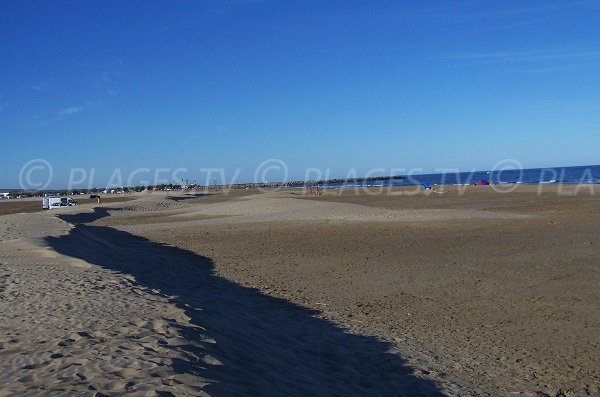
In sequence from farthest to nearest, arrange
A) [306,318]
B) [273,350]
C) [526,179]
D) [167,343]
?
[526,179]
[306,318]
[273,350]
[167,343]

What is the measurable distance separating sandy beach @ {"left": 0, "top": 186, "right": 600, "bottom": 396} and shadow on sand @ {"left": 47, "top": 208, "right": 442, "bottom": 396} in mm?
31

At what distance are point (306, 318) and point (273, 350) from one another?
2510mm

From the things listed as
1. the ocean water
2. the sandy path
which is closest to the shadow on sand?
the sandy path

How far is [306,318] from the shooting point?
960 cm

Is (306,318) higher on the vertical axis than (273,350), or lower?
lower

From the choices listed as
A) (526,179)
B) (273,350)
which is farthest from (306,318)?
(526,179)

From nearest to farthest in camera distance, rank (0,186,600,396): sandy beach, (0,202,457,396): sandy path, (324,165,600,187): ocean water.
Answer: (0,202,457,396): sandy path → (0,186,600,396): sandy beach → (324,165,600,187): ocean water

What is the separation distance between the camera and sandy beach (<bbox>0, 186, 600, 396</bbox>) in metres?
5.56

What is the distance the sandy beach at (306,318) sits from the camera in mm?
5562

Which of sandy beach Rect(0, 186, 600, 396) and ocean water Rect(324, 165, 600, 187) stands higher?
ocean water Rect(324, 165, 600, 187)

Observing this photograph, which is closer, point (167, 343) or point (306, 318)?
point (167, 343)

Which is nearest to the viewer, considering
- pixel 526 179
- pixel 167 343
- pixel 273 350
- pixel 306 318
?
pixel 167 343

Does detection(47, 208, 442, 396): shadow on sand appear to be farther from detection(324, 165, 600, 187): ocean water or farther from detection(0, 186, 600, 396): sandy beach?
detection(324, 165, 600, 187): ocean water

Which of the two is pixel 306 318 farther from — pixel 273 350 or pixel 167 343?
pixel 167 343
